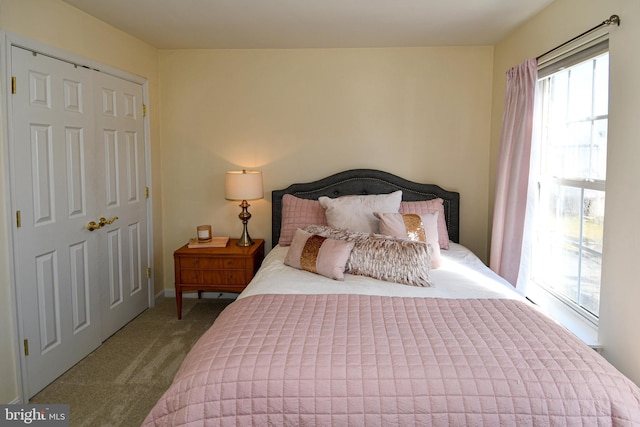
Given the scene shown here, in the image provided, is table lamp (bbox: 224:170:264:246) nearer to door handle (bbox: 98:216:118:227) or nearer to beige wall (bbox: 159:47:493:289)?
beige wall (bbox: 159:47:493:289)

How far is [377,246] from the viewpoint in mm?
2668

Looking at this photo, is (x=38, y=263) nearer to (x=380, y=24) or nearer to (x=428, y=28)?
(x=380, y=24)

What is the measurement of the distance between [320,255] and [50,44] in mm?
2005

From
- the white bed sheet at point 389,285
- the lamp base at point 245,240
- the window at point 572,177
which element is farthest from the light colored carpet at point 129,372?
the window at point 572,177

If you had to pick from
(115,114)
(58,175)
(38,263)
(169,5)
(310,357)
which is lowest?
(310,357)

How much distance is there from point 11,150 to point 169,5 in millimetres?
1253

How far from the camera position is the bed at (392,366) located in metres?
1.48

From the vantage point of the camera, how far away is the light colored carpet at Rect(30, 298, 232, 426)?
2.36 meters

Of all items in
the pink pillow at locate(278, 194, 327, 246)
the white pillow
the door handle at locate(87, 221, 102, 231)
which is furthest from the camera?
the pink pillow at locate(278, 194, 327, 246)

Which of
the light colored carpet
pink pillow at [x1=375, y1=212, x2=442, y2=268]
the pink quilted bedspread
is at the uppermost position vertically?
pink pillow at [x1=375, y1=212, x2=442, y2=268]

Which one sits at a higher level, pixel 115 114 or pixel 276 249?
pixel 115 114

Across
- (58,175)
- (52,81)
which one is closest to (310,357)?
(58,175)

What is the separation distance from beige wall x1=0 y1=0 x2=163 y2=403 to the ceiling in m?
0.09

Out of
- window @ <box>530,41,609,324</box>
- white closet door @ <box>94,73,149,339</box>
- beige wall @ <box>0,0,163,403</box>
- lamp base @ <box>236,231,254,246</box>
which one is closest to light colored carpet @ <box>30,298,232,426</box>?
white closet door @ <box>94,73,149,339</box>
